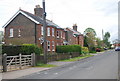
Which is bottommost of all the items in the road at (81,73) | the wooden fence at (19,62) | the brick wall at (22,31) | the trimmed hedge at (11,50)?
the road at (81,73)

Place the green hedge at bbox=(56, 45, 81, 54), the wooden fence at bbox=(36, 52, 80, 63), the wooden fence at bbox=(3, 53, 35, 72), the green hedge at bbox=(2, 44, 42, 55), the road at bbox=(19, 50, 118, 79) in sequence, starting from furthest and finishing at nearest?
the green hedge at bbox=(56, 45, 81, 54), the wooden fence at bbox=(36, 52, 80, 63), the green hedge at bbox=(2, 44, 42, 55), the wooden fence at bbox=(3, 53, 35, 72), the road at bbox=(19, 50, 118, 79)

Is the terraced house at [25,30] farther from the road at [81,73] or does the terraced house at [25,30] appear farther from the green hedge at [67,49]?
the road at [81,73]

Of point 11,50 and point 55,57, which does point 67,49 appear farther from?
point 11,50

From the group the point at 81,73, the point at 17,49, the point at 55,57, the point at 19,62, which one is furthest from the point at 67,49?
the point at 81,73

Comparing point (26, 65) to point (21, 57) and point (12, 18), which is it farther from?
point (12, 18)

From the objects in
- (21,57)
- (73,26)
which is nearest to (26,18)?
(21,57)

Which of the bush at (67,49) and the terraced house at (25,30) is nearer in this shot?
the terraced house at (25,30)

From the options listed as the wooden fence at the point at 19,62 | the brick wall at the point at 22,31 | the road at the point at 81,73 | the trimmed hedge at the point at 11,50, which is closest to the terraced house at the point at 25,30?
the brick wall at the point at 22,31

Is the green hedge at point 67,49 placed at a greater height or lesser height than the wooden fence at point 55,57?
greater

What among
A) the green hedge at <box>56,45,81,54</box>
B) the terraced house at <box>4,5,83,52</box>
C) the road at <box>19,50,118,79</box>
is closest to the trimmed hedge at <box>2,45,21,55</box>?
the road at <box>19,50,118,79</box>

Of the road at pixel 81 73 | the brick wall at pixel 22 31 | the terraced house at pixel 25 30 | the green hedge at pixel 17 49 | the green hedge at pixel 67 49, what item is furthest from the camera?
the green hedge at pixel 67 49

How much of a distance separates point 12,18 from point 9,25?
61.5 inches

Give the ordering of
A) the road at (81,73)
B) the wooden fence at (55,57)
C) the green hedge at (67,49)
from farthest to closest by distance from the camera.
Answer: the green hedge at (67,49) → the wooden fence at (55,57) → the road at (81,73)

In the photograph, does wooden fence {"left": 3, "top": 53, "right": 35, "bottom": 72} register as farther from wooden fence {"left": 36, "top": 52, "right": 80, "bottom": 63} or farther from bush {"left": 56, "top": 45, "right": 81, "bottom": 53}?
bush {"left": 56, "top": 45, "right": 81, "bottom": 53}
